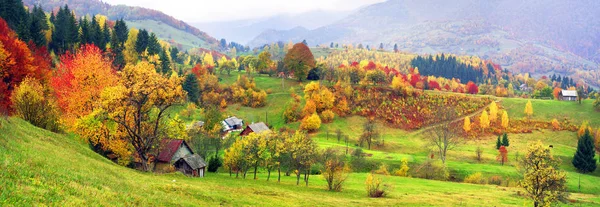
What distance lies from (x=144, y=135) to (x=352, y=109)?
326 feet

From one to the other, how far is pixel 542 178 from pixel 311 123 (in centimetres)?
7961

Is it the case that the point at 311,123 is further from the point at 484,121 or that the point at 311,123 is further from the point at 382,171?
the point at 484,121

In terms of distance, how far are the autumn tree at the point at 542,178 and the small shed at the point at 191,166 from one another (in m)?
44.6

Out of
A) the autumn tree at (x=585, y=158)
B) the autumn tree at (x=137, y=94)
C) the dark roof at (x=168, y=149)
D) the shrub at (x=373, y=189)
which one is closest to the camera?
the autumn tree at (x=137, y=94)

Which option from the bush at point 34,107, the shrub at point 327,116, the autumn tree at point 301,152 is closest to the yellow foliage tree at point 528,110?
the shrub at point 327,116

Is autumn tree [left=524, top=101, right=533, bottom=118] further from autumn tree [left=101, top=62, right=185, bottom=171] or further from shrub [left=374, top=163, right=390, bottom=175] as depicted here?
autumn tree [left=101, top=62, right=185, bottom=171]

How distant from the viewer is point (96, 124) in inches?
1735

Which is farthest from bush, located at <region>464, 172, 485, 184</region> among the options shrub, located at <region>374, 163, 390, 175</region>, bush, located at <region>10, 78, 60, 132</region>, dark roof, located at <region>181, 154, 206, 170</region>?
bush, located at <region>10, 78, 60, 132</region>

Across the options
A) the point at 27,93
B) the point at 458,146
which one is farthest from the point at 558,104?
the point at 27,93

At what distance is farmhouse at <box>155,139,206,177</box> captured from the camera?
56719 mm

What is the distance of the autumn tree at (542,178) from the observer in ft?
154

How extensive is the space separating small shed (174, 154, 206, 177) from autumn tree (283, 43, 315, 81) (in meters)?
105

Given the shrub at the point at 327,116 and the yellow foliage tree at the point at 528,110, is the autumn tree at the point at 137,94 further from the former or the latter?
the yellow foliage tree at the point at 528,110

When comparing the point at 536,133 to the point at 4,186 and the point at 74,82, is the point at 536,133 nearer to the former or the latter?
the point at 74,82
